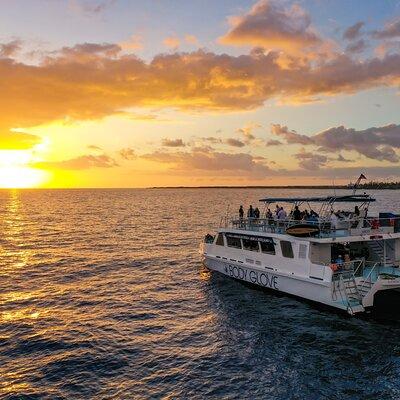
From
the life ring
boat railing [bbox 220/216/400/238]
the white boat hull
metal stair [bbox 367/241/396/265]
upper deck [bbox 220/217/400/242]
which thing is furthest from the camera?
metal stair [bbox 367/241/396/265]

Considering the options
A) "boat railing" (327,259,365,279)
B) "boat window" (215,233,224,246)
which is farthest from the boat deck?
"boat window" (215,233,224,246)

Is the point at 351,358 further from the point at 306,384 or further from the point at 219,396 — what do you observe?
the point at 219,396

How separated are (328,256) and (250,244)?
555 centimetres

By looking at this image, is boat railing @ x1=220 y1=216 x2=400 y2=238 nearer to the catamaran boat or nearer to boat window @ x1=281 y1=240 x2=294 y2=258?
the catamaran boat

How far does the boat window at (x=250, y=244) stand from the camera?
2753 cm

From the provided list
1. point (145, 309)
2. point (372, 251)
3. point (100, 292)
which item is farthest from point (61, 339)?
point (372, 251)

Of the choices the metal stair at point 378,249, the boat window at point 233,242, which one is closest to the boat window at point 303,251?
the metal stair at point 378,249

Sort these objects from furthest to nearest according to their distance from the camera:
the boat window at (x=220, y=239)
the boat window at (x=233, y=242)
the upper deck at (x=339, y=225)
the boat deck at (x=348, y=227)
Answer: the boat window at (x=220, y=239) < the boat window at (x=233, y=242) < the boat deck at (x=348, y=227) < the upper deck at (x=339, y=225)

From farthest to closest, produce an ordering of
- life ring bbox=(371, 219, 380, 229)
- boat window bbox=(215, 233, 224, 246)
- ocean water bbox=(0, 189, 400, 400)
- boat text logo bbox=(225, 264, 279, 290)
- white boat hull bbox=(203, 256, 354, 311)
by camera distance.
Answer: boat window bbox=(215, 233, 224, 246) → boat text logo bbox=(225, 264, 279, 290) → life ring bbox=(371, 219, 380, 229) → white boat hull bbox=(203, 256, 354, 311) → ocean water bbox=(0, 189, 400, 400)

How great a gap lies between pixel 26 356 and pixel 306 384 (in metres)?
11.2

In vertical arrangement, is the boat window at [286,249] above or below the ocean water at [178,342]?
above

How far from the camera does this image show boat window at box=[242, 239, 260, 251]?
27.5m

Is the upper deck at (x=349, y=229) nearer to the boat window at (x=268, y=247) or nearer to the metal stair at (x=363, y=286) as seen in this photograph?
the boat window at (x=268, y=247)

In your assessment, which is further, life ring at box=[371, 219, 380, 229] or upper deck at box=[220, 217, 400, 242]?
life ring at box=[371, 219, 380, 229]
